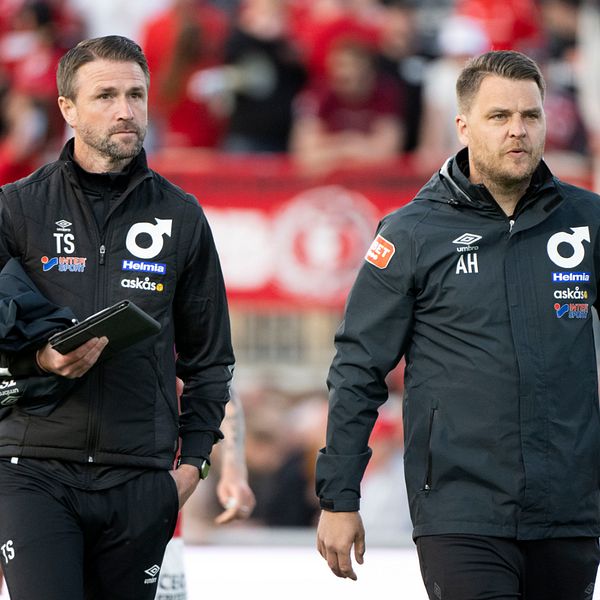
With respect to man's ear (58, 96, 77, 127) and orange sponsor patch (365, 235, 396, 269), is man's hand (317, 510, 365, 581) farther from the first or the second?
man's ear (58, 96, 77, 127)

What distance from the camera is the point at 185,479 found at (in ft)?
14.8

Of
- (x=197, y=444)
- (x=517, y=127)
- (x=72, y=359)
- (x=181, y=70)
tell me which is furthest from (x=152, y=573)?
(x=181, y=70)

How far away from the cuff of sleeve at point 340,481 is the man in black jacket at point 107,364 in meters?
0.47

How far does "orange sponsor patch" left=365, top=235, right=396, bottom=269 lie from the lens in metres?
4.32

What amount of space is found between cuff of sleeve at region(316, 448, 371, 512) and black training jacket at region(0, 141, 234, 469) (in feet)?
1.57

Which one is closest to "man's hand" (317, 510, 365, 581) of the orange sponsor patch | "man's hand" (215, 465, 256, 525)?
the orange sponsor patch

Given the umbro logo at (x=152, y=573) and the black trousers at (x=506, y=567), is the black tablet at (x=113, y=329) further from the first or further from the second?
the black trousers at (x=506, y=567)

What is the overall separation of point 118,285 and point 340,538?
0.97 meters

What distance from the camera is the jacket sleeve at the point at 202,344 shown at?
455 centimetres

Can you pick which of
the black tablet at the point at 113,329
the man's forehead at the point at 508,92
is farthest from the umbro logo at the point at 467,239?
the black tablet at the point at 113,329

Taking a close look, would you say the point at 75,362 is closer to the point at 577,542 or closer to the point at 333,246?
the point at 577,542

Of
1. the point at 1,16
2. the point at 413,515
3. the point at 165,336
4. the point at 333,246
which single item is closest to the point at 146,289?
the point at 165,336

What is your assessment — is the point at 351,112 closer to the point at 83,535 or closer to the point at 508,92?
the point at 508,92

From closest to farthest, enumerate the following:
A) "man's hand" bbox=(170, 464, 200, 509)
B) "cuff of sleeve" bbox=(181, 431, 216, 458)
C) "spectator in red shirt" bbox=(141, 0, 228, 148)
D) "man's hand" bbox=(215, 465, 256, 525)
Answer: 1. "man's hand" bbox=(170, 464, 200, 509)
2. "cuff of sleeve" bbox=(181, 431, 216, 458)
3. "man's hand" bbox=(215, 465, 256, 525)
4. "spectator in red shirt" bbox=(141, 0, 228, 148)
